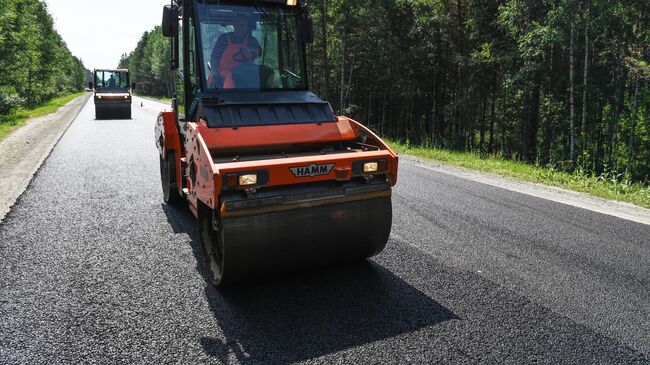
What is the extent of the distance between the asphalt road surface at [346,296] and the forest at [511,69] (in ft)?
37.5

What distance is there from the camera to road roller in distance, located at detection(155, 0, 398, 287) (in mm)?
3744

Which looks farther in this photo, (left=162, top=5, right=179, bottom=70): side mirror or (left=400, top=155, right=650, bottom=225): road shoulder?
(left=400, top=155, right=650, bottom=225): road shoulder

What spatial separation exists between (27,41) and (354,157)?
28723 mm

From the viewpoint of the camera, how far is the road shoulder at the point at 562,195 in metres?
7.06

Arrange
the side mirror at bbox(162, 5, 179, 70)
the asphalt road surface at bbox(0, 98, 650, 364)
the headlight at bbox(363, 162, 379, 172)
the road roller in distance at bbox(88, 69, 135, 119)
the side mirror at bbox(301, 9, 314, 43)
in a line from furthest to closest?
the road roller in distance at bbox(88, 69, 135, 119) → the side mirror at bbox(301, 9, 314, 43) → the side mirror at bbox(162, 5, 179, 70) → the headlight at bbox(363, 162, 379, 172) → the asphalt road surface at bbox(0, 98, 650, 364)

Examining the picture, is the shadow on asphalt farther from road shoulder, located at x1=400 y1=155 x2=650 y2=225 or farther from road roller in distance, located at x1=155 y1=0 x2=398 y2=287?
road shoulder, located at x1=400 y1=155 x2=650 y2=225

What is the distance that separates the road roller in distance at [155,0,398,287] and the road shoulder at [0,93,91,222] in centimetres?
371

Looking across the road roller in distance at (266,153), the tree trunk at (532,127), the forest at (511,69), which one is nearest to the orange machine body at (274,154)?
the road roller in distance at (266,153)

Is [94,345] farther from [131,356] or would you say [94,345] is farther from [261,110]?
[261,110]

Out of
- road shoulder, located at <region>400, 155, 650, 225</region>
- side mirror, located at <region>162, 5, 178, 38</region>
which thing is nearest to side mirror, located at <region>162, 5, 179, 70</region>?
side mirror, located at <region>162, 5, 178, 38</region>

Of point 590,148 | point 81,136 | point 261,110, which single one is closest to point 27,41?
point 81,136

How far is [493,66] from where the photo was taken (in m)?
24.6

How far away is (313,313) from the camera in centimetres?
370

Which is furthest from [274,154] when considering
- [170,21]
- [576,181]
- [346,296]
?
[576,181]
